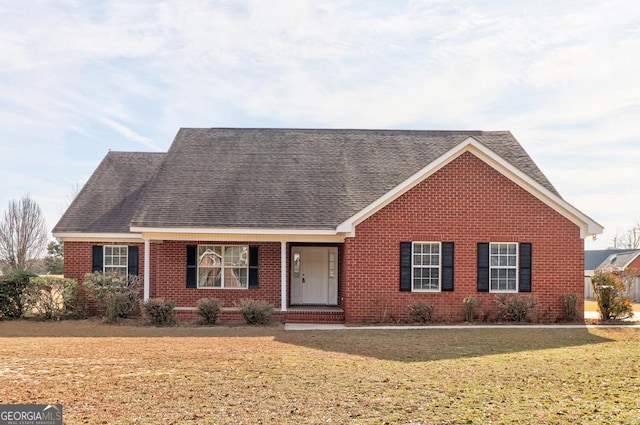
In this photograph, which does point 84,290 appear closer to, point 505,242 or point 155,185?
point 155,185

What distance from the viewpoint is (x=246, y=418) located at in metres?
7.62

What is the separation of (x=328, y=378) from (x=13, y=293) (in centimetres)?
1439

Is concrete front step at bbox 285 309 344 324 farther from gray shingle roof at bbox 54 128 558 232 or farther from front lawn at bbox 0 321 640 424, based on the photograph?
front lawn at bbox 0 321 640 424

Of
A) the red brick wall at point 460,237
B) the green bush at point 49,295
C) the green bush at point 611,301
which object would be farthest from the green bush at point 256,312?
the green bush at point 611,301

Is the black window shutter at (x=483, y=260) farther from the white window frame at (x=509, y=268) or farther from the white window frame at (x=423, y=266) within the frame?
the white window frame at (x=423, y=266)

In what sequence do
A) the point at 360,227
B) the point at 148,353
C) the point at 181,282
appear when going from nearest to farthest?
the point at 148,353 → the point at 360,227 → the point at 181,282

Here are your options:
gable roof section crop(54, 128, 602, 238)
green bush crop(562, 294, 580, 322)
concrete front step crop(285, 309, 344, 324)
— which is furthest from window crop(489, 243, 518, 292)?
concrete front step crop(285, 309, 344, 324)

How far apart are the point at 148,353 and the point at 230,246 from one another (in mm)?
8199

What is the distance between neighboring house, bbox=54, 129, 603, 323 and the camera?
727 inches

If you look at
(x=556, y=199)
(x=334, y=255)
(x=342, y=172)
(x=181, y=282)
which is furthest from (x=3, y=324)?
(x=556, y=199)

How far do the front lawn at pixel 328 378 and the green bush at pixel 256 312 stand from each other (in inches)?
100

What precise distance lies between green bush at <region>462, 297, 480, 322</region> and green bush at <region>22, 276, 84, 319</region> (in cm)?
1260

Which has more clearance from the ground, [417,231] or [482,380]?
[417,231]

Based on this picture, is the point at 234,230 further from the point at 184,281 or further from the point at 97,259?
the point at 97,259
